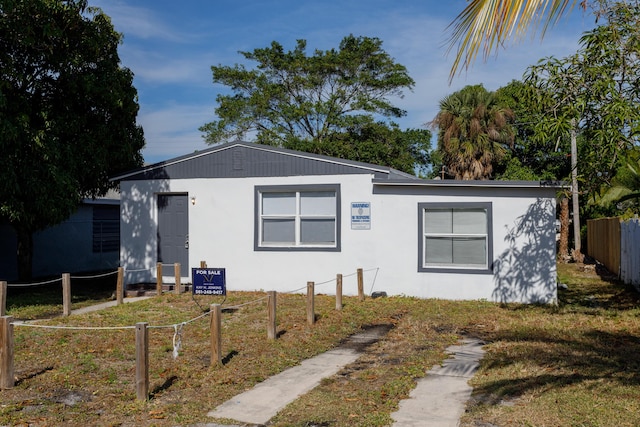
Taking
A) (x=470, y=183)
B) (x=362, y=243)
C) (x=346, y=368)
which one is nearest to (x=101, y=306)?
(x=362, y=243)

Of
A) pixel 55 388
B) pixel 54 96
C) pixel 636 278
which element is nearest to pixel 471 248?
pixel 636 278

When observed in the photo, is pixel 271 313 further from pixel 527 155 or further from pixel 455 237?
pixel 527 155

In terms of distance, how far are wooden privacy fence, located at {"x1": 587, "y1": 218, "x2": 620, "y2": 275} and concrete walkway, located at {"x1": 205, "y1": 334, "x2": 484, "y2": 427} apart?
13.2 metres

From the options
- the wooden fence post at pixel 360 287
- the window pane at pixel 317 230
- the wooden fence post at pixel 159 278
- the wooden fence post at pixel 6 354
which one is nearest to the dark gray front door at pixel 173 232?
the wooden fence post at pixel 159 278

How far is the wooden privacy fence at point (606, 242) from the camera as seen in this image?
19562 millimetres

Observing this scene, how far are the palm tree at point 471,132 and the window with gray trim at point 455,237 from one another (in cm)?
1609

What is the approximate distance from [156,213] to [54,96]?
154 inches

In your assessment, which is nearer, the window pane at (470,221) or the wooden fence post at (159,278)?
the window pane at (470,221)

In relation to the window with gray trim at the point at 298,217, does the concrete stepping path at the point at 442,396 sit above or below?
below

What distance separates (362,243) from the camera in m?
14.3

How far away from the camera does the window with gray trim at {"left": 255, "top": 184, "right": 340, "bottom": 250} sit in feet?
48.1

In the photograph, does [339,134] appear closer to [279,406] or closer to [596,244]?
[596,244]

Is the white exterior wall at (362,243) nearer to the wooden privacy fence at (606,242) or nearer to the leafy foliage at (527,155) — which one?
the wooden privacy fence at (606,242)

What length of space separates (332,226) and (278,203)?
1.54 metres
